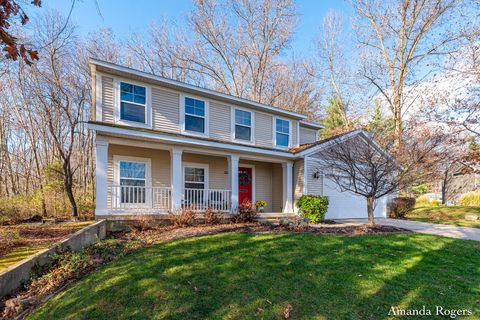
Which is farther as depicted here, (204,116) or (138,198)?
(204,116)

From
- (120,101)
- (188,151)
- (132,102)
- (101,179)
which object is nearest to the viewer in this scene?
(101,179)

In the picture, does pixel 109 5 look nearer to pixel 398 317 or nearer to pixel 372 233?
pixel 398 317

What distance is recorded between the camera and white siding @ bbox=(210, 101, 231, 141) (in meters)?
9.78

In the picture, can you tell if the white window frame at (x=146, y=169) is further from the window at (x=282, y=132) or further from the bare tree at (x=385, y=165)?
the bare tree at (x=385, y=165)

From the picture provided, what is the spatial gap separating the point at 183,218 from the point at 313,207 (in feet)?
16.2

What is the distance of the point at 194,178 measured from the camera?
9875mm

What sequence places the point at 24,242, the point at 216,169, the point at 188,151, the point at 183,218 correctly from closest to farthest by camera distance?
1. the point at 24,242
2. the point at 183,218
3. the point at 188,151
4. the point at 216,169

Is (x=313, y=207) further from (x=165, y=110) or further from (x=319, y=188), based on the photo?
(x=165, y=110)

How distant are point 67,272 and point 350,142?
8.72 metres

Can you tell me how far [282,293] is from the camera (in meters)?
3.25

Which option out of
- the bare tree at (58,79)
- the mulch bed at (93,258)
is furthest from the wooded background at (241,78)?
the mulch bed at (93,258)

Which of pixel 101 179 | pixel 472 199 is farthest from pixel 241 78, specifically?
pixel 472 199

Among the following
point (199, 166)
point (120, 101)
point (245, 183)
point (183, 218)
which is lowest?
point (183, 218)

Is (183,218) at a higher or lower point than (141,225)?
higher
